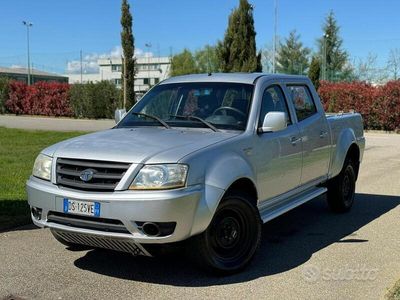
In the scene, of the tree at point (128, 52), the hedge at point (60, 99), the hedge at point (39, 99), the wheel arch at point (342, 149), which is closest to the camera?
the wheel arch at point (342, 149)

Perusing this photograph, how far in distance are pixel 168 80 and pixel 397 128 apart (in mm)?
20330

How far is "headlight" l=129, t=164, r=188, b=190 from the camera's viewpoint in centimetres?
430

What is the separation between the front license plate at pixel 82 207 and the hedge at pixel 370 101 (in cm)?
2221

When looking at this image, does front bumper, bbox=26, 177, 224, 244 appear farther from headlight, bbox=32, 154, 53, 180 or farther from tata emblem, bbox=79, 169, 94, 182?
headlight, bbox=32, 154, 53, 180

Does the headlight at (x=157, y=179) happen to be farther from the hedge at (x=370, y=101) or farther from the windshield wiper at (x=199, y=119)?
the hedge at (x=370, y=101)

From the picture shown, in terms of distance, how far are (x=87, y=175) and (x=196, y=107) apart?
1690mm

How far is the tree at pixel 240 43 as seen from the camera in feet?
81.1

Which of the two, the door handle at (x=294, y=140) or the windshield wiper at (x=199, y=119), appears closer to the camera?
the windshield wiper at (x=199, y=119)

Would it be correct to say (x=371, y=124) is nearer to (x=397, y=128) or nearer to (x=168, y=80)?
(x=397, y=128)

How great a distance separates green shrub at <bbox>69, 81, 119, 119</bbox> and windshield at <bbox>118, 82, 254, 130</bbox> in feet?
95.2

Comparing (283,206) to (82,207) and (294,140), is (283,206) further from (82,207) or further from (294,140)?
(82,207)

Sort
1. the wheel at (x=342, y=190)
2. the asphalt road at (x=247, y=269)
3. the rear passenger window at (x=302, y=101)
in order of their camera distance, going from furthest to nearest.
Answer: the wheel at (x=342, y=190) < the rear passenger window at (x=302, y=101) < the asphalt road at (x=247, y=269)

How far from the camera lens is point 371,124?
2542 cm

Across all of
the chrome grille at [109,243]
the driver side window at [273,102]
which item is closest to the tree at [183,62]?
the driver side window at [273,102]
